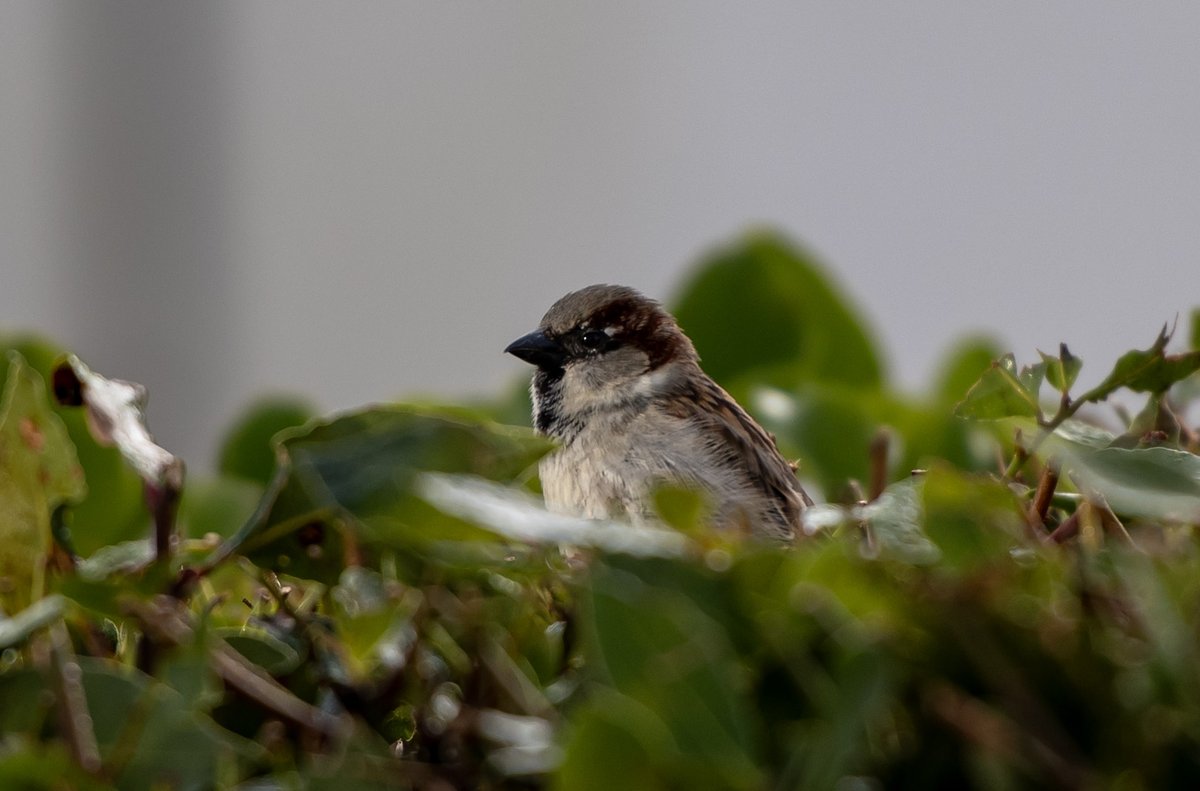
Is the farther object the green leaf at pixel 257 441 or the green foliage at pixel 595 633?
the green leaf at pixel 257 441

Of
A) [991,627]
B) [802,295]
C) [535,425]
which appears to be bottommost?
[535,425]

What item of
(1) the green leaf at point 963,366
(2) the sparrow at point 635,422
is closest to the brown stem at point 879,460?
(1) the green leaf at point 963,366

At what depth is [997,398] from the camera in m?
0.71

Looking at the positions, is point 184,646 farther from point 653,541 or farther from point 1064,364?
point 1064,364

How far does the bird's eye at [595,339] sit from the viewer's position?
2.10m

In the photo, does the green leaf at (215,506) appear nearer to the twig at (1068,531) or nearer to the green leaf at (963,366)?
the green leaf at (963,366)

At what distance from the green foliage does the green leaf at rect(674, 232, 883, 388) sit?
0.93m

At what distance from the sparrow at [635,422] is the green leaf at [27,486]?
98cm

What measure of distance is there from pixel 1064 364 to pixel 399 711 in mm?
349

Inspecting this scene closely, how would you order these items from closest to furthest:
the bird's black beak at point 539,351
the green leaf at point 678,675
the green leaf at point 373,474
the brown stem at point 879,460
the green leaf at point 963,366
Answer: the green leaf at point 678,675
the green leaf at point 373,474
the brown stem at point 879,460
the green leaf at point 963,366
the bird's black beak at point 539,351

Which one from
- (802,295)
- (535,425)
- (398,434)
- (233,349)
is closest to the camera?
(398,434)

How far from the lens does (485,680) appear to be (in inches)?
20.9

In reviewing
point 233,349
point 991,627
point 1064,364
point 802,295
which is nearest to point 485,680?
point 991,627

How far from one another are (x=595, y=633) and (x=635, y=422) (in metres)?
1.47
